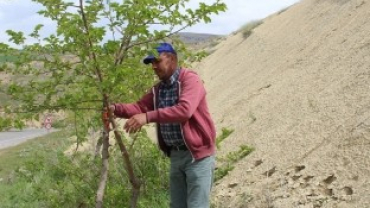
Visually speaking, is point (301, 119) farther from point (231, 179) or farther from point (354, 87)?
point (231, 179)

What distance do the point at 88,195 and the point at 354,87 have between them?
2.93m

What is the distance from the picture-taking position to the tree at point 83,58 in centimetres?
351

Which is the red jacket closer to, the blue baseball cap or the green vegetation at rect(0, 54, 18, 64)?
the blue baseball cap

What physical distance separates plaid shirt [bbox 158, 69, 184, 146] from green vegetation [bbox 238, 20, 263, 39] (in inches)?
557

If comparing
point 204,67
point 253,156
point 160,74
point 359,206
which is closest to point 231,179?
point 253,156

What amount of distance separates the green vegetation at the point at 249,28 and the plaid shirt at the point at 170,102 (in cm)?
1415

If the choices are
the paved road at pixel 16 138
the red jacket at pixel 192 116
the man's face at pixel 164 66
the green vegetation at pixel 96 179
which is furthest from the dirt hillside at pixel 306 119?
the paved road at pixel 16 138

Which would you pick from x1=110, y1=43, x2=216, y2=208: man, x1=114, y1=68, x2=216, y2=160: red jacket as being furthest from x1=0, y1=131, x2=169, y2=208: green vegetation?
x1=114, y1=68, x2=216, y2=160: red jacket

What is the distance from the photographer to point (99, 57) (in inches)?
141

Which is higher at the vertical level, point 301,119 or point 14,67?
point 14,67

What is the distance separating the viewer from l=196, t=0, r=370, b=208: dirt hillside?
4660 millimetres

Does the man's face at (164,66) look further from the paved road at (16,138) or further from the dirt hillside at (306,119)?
the paved road at (16,138)

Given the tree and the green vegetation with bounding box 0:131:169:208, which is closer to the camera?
the tree

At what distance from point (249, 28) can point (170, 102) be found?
632 inches
